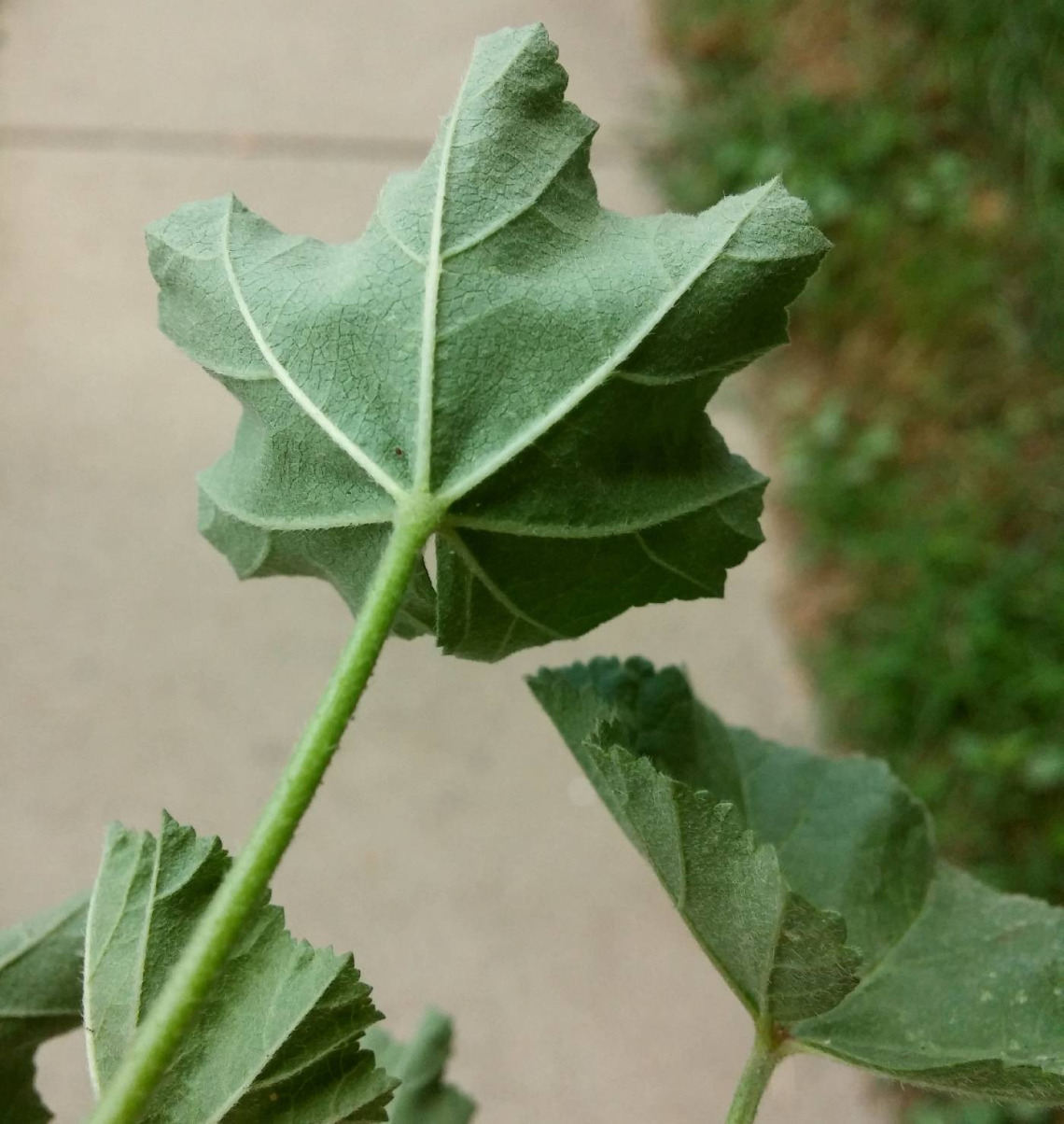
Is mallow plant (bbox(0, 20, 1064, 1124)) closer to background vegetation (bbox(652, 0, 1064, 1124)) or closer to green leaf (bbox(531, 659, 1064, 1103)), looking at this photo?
green leaf (bbox(531, 659, 1064, 1103))

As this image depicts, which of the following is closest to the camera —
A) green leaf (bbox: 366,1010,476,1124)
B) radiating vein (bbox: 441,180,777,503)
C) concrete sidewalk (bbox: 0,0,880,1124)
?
radiating vein (bbox: 441,180,777,503)

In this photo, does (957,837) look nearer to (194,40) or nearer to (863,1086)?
(863,1086)

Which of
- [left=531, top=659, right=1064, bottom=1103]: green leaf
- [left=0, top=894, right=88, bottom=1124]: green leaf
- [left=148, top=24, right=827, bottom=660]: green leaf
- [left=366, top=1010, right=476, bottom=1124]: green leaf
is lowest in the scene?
[left=0, top=894, right=88, bottom=1124]: green leaf

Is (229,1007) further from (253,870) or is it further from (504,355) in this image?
(504,355)

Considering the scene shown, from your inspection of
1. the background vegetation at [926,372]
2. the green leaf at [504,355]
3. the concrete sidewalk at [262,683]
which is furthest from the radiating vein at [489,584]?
the background vegetation at [926,372]

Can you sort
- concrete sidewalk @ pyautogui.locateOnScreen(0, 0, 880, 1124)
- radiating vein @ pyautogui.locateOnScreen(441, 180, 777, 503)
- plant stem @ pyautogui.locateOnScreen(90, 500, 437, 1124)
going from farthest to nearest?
concrete sidewalk @ pyautogui.locateOnScreen(0, 0, 880, 1124), radiating vein @ pyautogui.locateOnScreen(441, 180, 777, 503), plant stem @ pyautogui.locateOnScreen(90, 500, 437, 1124)

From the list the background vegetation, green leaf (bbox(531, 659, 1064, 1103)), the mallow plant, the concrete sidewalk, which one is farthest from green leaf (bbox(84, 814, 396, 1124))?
the background vegetation

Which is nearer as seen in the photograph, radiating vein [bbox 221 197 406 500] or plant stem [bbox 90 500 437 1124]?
plant stem [bbox 90 500 437 1124]
